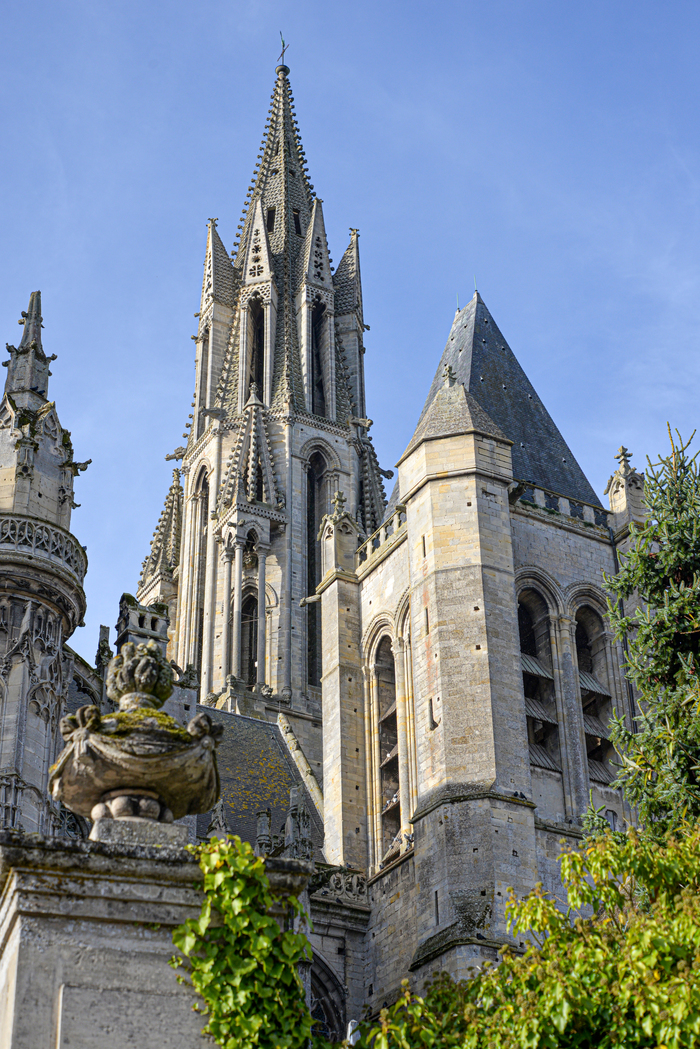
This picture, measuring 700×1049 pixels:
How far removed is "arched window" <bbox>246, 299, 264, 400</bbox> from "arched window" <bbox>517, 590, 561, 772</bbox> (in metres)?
20.8

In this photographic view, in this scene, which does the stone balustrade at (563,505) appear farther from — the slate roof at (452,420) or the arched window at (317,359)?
the arched window at (317,359)

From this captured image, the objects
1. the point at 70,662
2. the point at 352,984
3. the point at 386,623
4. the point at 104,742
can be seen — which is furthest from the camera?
the point at 386,623

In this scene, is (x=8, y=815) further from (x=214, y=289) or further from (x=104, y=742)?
(x=214, y=289)

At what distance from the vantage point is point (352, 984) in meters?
24.2

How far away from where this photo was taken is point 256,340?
47.6m

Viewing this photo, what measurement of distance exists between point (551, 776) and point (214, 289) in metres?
28.0

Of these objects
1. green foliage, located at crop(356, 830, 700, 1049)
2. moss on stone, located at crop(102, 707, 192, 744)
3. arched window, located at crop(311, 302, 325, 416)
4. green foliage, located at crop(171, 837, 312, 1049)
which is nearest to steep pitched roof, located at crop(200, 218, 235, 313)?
arched window, located at crop(311, 302, 325, 416)

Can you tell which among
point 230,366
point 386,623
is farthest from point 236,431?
point 386,623

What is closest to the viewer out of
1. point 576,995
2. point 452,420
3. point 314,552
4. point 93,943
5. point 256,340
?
point 93,943

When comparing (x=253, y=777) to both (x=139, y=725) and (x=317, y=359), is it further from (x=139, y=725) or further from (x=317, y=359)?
(x=139, y=725)

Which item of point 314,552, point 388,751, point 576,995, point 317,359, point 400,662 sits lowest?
point 576,995

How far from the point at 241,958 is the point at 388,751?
21.1m

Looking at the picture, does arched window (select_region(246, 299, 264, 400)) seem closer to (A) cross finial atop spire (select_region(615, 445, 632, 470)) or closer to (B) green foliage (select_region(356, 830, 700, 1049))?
(A) cross finial atop spire (select_region(615, 445, 632, 470))

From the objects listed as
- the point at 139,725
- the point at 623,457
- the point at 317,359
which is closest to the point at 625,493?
the point at 623,457
